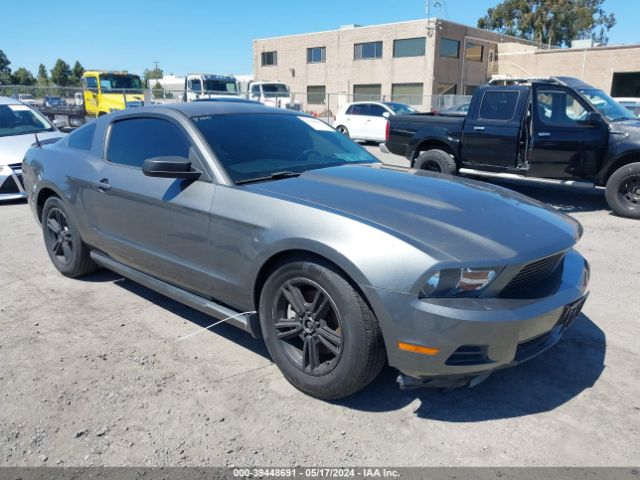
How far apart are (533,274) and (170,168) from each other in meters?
2.24

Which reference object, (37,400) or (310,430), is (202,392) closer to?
(310,430)

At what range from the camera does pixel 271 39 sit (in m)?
45.0

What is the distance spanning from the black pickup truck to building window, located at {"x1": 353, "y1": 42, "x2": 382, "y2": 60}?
31556 millimetres

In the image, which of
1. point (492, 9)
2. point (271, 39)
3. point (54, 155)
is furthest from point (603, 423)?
point (492, 9)

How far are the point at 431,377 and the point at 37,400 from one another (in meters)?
2.23

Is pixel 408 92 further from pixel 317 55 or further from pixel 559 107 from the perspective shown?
pixel 559 107

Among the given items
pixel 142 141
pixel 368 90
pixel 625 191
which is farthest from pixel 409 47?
pixel 142 141

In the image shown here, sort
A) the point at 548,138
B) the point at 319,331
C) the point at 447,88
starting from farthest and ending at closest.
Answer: the point at 447,88
the point at 548,138
the point at 319,331

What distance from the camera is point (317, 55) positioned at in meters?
42.4

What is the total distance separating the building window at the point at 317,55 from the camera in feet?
137

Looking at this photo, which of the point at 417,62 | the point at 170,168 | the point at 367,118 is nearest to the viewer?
the point at 170,168

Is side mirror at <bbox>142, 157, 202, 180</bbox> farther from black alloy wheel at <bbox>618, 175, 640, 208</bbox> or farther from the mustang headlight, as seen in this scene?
black alloy wheel at <bbox>618, 175, 640, 208</bbox>

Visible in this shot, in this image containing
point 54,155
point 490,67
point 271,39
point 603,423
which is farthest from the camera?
point 271,39

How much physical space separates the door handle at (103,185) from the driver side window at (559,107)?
6.54 meters
